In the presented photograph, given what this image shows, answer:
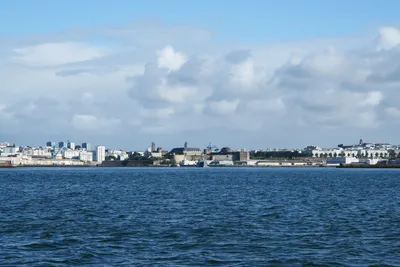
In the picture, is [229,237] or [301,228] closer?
[229,237]

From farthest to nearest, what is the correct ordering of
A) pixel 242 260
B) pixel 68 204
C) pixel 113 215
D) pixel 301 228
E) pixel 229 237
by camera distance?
pixel 68 204 → pixel 113 215 → pixel 301 228 → pixel 229 237 → pixel 242 260

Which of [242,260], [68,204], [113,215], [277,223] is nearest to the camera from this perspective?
[242,260]

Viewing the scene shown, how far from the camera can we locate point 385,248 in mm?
20125

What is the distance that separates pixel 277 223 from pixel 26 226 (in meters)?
9.78

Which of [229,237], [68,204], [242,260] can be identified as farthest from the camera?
[68,204]

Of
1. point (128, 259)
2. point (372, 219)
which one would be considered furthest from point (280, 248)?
point (372, 219)

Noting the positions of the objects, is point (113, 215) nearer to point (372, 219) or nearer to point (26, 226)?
point (26, 226)

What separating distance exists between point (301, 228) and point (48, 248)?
9634 millimetres

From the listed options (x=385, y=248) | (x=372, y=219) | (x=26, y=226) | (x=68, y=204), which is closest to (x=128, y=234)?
(x=26, y=226)

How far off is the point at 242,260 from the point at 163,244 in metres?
3.56

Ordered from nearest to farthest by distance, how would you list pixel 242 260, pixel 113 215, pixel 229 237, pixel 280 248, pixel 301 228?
pixel 242 260 < pixel 280 248 < pixel 229 237 < pixel 301 228 < pixel 113 215

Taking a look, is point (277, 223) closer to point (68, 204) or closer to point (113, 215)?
point (113, 215)

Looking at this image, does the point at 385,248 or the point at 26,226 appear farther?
the point at 26,226

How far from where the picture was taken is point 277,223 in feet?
88.1
